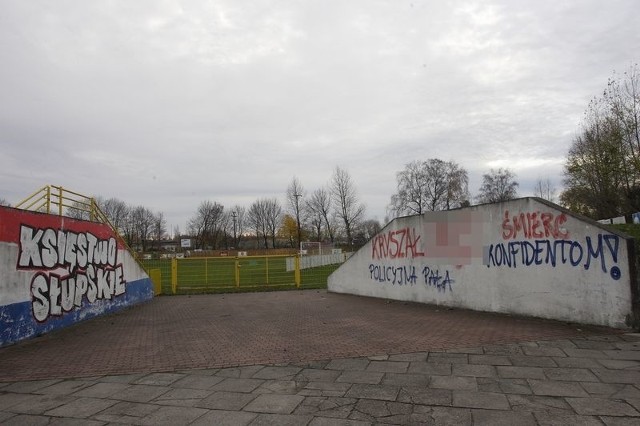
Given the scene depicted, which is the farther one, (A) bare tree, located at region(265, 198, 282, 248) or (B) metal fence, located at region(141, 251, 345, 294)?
(A) bare tree, located at region(265, 198, 282, 248)

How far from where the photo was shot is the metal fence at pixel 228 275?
20125 millimetres

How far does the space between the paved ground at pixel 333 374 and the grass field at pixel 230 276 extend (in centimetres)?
1025

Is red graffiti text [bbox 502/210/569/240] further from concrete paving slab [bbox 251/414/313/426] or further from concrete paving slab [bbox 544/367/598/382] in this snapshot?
concrete paving slab [bbox 251/414/313/426]

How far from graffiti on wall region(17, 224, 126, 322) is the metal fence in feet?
19.3

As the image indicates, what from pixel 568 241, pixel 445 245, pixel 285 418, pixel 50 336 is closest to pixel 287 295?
pixel 445 245

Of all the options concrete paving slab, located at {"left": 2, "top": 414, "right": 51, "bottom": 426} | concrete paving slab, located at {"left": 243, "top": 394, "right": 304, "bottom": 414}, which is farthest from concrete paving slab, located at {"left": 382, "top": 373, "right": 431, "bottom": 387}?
concrete paving slab, located at {"left": 2, "top": 414, "right": 51, "bottom": 426}

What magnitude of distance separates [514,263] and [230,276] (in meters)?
18.9

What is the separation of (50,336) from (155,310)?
4414mm

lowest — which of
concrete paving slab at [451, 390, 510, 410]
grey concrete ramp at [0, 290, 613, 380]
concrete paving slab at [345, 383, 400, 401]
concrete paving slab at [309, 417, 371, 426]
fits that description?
grey concrete ramp at [0, 290, 613, 380]

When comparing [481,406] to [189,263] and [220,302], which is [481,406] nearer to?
[220,302]

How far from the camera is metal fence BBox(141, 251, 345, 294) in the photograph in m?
20.1

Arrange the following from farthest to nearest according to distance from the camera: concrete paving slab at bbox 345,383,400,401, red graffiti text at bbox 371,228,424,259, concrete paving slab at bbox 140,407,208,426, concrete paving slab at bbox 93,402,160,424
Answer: red graffiti text at bbox 371,228,424,259, concrete paving slab at bbox 345,383,400,401, concrete paving slab at bbox 93,402,160,424, concrete paving slab at bbox 140,407,208,426

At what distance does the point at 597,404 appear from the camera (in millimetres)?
4328

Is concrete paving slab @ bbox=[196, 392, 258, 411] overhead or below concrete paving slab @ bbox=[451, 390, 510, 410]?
below
